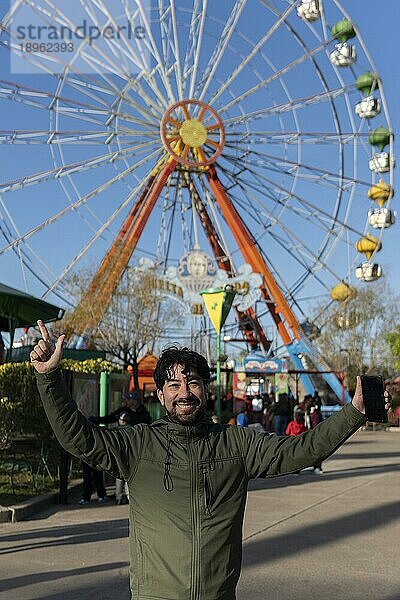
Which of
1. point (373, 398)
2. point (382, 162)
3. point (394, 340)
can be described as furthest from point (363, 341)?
point (373, 398)

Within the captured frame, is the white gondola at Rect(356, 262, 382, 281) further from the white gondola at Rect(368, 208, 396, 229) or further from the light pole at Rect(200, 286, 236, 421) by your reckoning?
the light pole at Rect(200, 286, 236, 421)

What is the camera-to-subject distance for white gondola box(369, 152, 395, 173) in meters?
28.6

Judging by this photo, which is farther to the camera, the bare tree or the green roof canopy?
the bare tree

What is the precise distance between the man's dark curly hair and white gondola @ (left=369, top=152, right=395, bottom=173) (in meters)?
26.7

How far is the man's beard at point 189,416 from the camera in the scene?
2.86 meters

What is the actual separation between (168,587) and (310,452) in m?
0.66

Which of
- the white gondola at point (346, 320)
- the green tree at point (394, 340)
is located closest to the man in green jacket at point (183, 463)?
Answer: the white gondola at point (346, 320)

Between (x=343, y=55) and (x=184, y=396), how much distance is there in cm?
2648

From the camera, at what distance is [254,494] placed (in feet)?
40.2

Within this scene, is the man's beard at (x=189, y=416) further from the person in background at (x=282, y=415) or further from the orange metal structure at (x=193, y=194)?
the orange metal structure at (x=193, y=194)

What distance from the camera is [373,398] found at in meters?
2.89

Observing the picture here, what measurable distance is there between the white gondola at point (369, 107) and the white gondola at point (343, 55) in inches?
51.2

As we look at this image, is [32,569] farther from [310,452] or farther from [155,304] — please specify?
[155,304]

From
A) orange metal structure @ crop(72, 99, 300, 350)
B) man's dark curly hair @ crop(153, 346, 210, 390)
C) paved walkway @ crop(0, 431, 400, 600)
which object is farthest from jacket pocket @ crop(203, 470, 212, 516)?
orange metal structure @ crop(72, 99, 300, 350)
